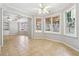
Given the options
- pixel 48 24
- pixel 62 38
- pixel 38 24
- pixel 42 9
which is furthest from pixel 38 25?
pixel 62 38

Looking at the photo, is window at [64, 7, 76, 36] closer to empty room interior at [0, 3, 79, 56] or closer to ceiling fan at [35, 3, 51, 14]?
empty room interior at [0, 3, 79, 56]

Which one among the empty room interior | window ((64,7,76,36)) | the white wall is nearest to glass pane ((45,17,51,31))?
the empty room interior

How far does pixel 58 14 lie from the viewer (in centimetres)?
279

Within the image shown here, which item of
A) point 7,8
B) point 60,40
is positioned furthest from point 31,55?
point 7,8

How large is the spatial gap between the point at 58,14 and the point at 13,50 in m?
1.13

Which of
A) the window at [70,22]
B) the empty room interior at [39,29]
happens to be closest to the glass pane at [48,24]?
the empty room interior at [39,29]

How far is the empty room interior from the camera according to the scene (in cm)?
274

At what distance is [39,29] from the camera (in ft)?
9.50

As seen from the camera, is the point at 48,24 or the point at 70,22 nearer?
the point at 70,22

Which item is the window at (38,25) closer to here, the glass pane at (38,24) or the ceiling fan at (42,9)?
the glass pane at (38,24)

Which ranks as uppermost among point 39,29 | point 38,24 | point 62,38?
point 38,24

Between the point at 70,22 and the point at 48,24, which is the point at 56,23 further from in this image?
the point at 70,22

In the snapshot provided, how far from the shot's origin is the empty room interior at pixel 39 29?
9.00ft

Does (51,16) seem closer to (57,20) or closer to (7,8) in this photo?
(57,20)
